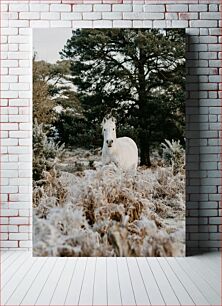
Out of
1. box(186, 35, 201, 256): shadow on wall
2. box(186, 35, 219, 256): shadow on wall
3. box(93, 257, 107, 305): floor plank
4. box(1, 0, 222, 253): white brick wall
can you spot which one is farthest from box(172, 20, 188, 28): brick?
box(93, 257, 107, 305): floor plank

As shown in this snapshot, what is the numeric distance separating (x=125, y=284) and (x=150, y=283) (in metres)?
0.16

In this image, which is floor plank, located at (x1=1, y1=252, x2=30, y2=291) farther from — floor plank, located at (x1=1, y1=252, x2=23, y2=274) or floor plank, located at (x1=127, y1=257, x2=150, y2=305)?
floor plank, located at (x1=127, y1=257, x2=150, y2=305)

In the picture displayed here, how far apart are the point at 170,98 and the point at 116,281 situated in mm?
1629

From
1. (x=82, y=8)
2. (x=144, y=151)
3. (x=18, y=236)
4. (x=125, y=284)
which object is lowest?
(x=125, y=284)

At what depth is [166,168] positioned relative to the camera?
5102 millimetres

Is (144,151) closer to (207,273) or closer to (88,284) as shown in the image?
(207,273)

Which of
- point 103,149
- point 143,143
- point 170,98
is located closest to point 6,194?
point 103,149

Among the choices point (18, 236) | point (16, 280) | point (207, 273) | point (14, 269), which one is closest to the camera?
point (16, 280)

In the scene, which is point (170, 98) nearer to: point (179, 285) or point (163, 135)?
point (163, 135)

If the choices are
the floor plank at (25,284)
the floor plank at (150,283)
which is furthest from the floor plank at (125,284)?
the floor plank at (25,284)

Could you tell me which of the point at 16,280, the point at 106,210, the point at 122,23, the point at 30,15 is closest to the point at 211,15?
the point at 122,23

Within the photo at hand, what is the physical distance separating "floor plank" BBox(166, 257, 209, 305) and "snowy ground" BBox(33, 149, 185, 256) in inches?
10.2

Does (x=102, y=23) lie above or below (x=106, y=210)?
above

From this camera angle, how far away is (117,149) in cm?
508
